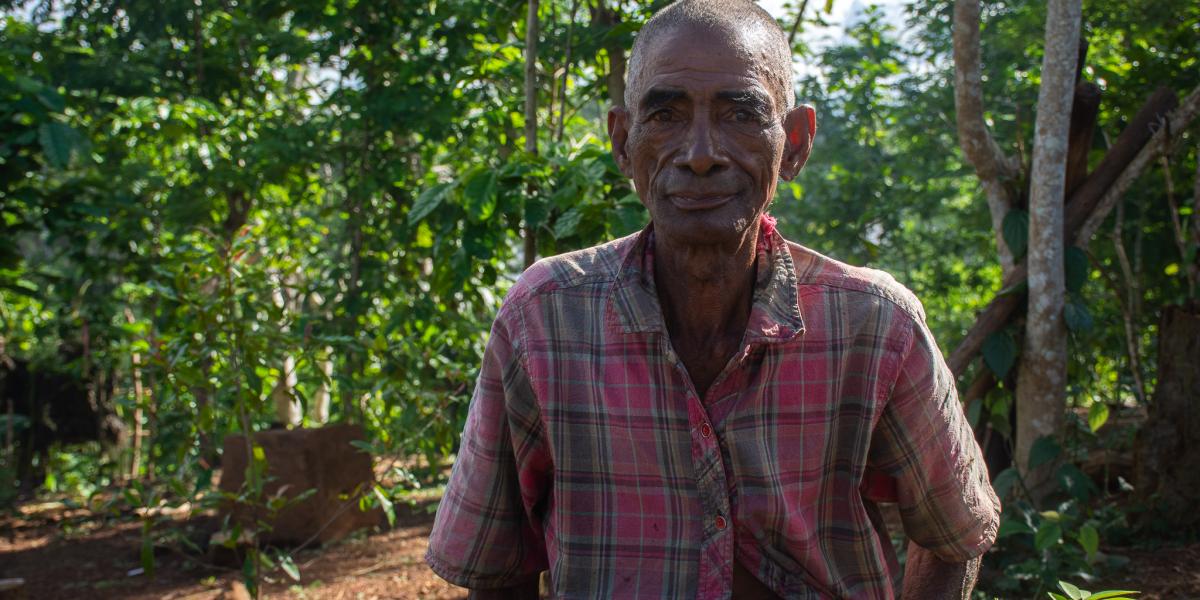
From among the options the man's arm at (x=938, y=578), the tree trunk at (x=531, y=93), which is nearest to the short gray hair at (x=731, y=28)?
the man's arm at (x=938, y=578)

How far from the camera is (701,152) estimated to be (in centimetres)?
157

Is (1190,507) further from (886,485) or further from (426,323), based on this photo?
(426,323)

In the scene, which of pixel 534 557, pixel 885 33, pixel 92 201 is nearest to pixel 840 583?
pixel 534 557

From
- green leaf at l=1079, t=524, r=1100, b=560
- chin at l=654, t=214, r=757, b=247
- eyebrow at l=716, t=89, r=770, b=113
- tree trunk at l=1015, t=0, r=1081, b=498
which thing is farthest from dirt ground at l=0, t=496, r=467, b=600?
eyebrow at l=716, t=89, r=770, b=113

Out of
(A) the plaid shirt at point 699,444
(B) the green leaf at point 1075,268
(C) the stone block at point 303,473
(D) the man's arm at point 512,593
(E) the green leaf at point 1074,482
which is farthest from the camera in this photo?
(C) the stone block at point 303,473

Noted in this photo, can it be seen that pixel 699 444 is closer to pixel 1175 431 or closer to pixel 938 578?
Result: pixel 938 578

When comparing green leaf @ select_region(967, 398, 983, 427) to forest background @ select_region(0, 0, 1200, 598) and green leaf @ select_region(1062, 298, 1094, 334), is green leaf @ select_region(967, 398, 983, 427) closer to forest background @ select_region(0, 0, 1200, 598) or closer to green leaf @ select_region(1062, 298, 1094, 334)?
forest background @ select_region(0, 0, 1200, 598)

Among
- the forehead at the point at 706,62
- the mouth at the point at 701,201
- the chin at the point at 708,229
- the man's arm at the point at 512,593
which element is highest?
the forehead at the point at 706,62

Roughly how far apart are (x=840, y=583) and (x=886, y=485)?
0.21 meters

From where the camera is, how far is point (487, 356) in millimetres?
1611

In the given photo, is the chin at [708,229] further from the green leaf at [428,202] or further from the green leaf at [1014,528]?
the green leaf at [1014,528]

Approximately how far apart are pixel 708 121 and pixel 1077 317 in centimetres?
258

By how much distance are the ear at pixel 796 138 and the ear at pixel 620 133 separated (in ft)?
0.89

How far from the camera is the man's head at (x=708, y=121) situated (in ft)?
5.18
